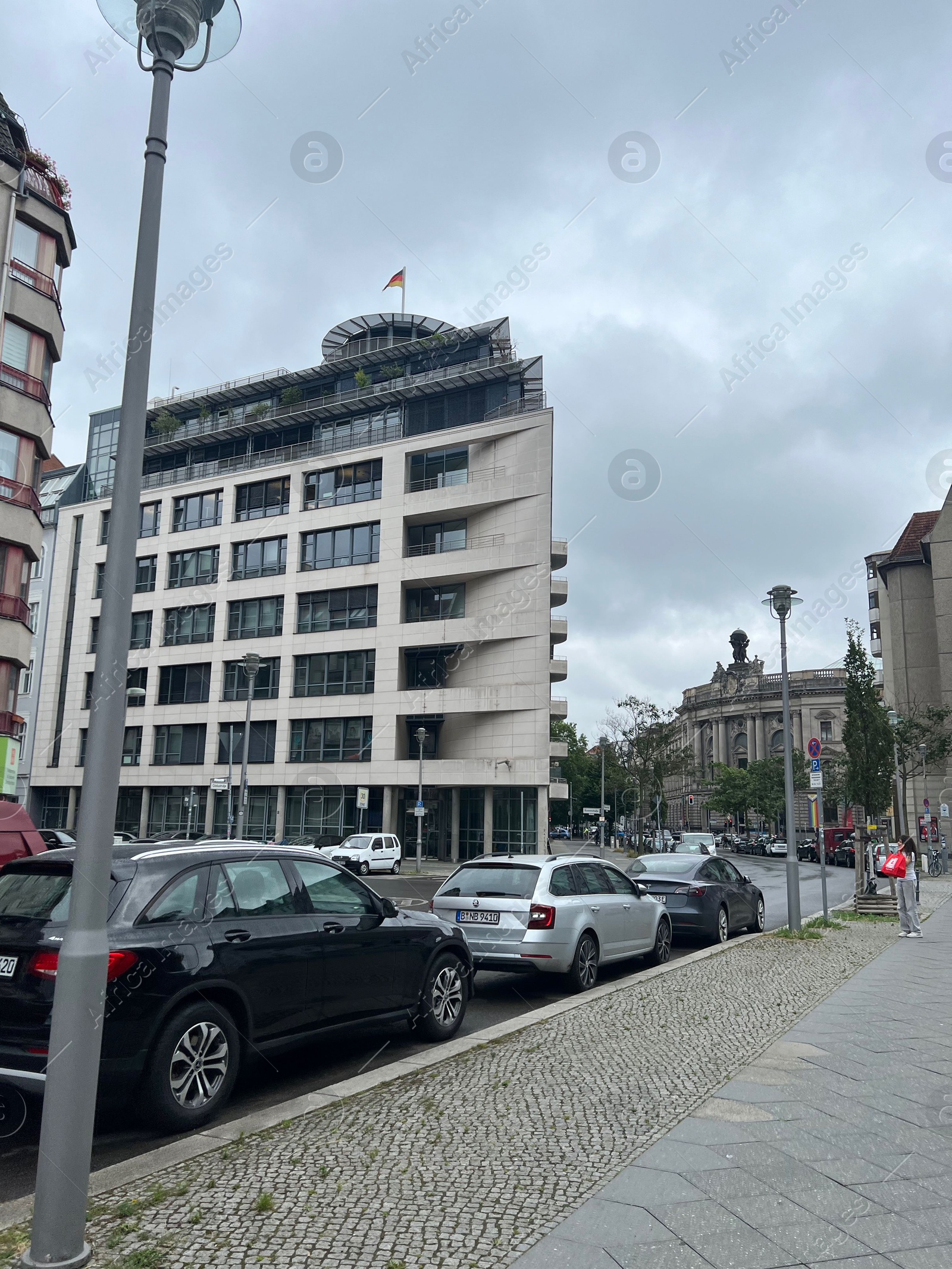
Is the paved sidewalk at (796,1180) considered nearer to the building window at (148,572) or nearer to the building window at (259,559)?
the building window at (259,559)

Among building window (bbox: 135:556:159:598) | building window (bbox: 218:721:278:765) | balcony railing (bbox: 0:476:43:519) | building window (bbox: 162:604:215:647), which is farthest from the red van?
building window (bbox: 135:556:159:598)

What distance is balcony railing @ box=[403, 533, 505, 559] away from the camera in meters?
47.6

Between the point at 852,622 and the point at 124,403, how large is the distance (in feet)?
88.9

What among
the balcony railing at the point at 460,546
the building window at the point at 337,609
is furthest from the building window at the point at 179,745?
the balcony railing at the point at 460,546

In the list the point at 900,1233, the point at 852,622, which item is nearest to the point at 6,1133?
the point at 900,1233

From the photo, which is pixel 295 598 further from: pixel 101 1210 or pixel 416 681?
pixel 101 1210

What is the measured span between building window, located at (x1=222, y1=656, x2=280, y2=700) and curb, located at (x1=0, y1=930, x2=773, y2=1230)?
4337cm

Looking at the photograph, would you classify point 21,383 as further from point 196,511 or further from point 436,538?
point 196,511

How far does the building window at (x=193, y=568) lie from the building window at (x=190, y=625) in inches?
53.0

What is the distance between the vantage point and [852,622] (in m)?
28.5

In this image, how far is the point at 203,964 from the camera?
588 cm

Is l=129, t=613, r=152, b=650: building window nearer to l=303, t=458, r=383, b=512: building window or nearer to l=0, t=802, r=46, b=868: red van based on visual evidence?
l=303, t=458, r=383, b=512: building window

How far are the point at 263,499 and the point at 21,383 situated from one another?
89.8 ft

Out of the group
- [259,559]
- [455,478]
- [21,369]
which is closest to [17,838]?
[21,369]
